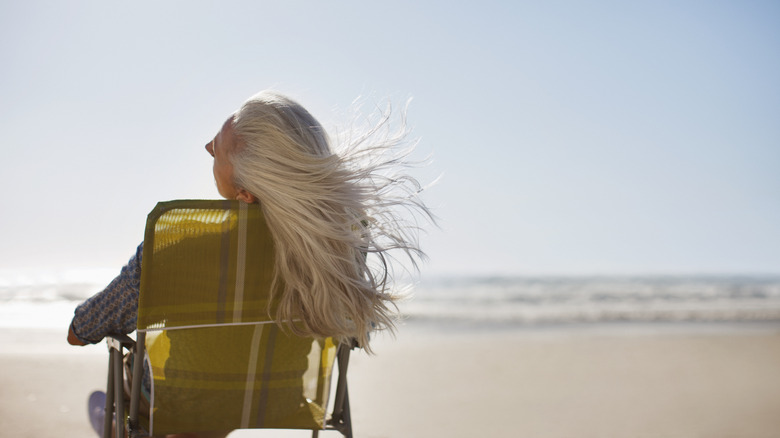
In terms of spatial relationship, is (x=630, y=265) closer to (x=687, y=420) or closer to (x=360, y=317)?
(x=687, y=420)

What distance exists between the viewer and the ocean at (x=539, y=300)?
11734 millimetres

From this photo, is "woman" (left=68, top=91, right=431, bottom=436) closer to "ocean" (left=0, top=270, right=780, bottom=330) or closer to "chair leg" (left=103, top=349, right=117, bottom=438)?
"chair leg" (left=103, top=349, right=117, bottom=438)

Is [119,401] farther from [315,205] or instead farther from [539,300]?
[539,300]

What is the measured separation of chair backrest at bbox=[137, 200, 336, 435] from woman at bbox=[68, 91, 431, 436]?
0.07 metres

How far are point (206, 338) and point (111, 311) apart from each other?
262mm

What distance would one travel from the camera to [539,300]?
55.7 ft

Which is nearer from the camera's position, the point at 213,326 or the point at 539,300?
the point at 213,326

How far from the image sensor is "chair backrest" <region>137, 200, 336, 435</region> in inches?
63.8

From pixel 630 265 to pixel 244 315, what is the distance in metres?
33.8

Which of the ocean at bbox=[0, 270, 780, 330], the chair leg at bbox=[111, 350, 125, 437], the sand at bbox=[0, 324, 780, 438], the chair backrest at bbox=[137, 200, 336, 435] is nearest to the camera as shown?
the chair backrest at bbox=[137, 200, 336, 435]

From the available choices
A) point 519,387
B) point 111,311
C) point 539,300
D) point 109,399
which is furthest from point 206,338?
point 539,300

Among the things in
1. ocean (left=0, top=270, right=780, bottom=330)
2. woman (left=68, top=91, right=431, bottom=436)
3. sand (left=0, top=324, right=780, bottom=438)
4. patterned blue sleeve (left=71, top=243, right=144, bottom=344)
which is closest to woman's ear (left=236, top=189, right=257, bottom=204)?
woman (left=68, top=91, right=431, bottom=436)

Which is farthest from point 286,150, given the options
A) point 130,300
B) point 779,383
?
point 779,383

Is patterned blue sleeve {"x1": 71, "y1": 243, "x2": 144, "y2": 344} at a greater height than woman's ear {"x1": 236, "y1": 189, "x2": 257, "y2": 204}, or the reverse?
woman's ear {"x1": 236, "y1": 189, "x2": 257, "y2": 204}
